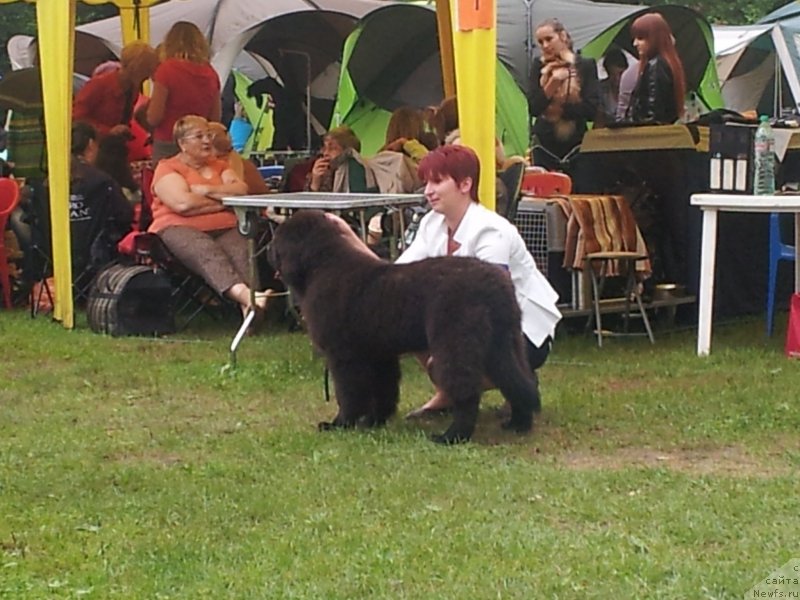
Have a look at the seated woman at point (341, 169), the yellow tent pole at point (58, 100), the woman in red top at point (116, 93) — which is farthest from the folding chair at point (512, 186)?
the woman in red top at point (116, 93)

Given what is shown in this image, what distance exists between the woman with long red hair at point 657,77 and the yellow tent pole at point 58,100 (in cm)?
345

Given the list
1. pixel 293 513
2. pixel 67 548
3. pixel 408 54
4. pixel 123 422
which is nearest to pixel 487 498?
pixel 293 513

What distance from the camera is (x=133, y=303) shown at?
8.38 meters

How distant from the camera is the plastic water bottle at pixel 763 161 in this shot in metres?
6.96

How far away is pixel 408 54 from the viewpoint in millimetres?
13414

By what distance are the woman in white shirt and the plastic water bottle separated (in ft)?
5.93

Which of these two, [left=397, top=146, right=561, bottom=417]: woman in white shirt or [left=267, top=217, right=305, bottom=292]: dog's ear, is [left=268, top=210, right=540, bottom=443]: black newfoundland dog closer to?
[left=267, top=217, right=305, bottom=292]: dog's ear

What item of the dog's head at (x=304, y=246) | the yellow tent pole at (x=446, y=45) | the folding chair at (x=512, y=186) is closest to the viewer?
the dog's head at (x=304, y=246)

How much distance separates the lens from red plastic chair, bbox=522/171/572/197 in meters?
8.38

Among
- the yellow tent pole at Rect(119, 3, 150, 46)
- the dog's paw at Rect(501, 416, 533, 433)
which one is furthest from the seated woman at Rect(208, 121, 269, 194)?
the yellow tent pole at Rect(119, 3, 150, 46)

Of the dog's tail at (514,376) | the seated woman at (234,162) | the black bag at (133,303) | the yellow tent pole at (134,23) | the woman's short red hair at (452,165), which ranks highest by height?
the yellow tent pole at (134,23)

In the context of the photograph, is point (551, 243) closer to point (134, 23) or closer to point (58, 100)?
point (58, 100)

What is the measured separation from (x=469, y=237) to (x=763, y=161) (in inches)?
85.1

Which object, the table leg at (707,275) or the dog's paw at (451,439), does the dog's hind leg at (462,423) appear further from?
the table leg at (707,275)
